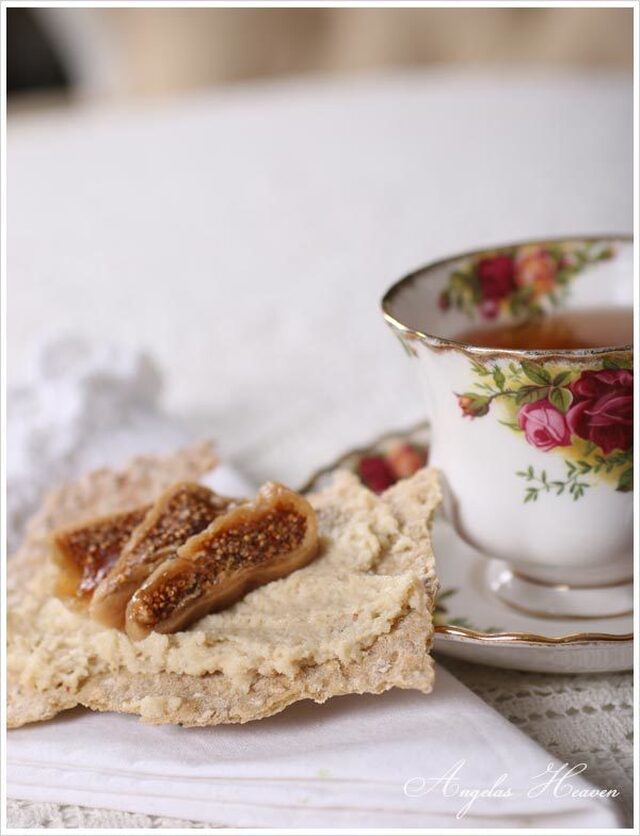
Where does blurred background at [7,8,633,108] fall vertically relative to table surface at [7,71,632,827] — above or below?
above

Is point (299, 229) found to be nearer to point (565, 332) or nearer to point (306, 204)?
point (306, 204)

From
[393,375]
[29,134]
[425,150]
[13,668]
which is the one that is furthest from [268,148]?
[13,668]

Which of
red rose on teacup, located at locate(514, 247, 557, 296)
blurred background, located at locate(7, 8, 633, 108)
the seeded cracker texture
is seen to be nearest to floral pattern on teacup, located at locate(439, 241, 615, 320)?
red rose on teacup, located at locate(514, 247, 557, 296)

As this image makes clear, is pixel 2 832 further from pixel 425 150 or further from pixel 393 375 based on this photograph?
pixel 425 150

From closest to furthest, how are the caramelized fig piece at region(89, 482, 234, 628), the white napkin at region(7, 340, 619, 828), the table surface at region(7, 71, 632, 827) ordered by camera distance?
1. the white napkin at region(7, 340, 619, 828)
2. the caramelized fig piece at region(89, 482, 234, 628)
3. the table surface at region(7, 71, 632, 827)

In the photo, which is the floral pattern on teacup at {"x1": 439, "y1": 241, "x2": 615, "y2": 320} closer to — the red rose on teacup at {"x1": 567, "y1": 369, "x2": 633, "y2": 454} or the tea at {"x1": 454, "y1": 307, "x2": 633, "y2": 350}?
the tea at {"x1": 454, "y1": 307, "x2": 633, "y2": 350}

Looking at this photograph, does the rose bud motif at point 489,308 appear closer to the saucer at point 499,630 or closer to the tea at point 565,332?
the tea at point 565,332
